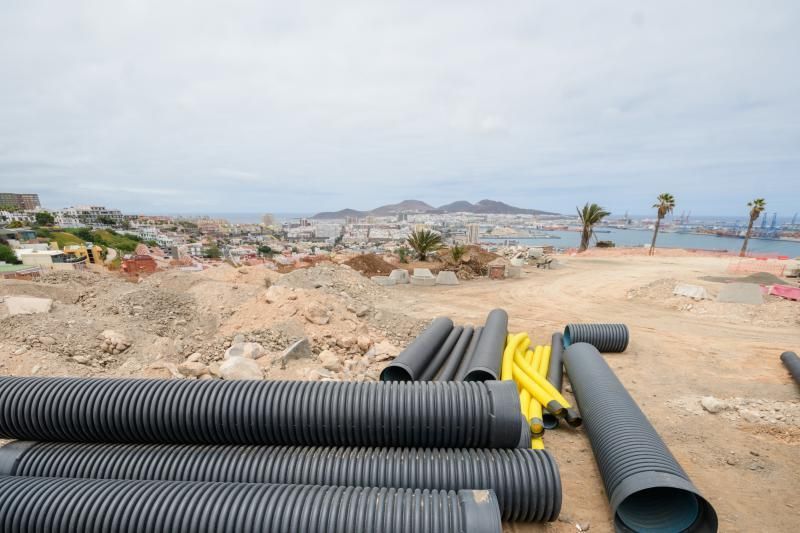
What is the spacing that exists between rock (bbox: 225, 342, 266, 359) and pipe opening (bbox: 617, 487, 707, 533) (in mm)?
6519

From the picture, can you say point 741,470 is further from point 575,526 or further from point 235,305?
point 235,305

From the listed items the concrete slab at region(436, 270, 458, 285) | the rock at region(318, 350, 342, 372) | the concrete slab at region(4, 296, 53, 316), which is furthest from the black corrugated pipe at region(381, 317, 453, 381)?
the concrete slab at region(436, 270, 458, 285)

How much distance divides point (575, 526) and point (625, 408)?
1932 millimetres

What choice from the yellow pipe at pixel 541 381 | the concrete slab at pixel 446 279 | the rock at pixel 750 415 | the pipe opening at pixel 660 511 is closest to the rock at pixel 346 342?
the yellow pipe at pixel 541 381

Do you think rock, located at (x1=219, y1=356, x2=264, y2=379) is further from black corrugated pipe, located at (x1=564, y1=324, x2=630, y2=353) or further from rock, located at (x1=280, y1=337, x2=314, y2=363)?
black corrugated pipe, located at (x1=564, y1=324, x2=630, y2=353)

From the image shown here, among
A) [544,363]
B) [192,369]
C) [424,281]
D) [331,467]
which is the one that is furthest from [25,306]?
[424,281]

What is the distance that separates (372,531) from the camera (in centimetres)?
289

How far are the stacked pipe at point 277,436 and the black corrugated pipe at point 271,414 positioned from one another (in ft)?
0.04

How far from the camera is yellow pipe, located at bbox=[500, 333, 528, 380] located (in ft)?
22.1

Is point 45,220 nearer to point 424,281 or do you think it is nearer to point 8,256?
point 8,256

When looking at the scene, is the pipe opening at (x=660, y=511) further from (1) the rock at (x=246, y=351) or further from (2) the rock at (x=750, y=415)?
(1) the rock at (x=246, y=351)

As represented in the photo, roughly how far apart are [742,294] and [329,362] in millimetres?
14802

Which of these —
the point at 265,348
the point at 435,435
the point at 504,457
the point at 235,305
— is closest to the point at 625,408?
the point at 504,457

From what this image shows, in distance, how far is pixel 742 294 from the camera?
42.7ft
